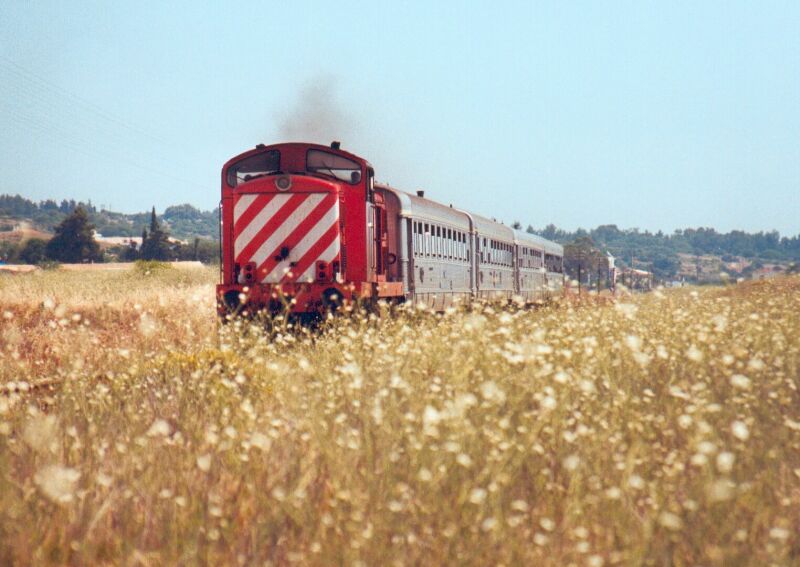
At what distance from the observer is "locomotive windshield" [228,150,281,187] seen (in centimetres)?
1403

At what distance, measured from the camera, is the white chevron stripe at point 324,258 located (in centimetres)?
1343

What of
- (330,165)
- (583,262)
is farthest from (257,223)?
(583,262)

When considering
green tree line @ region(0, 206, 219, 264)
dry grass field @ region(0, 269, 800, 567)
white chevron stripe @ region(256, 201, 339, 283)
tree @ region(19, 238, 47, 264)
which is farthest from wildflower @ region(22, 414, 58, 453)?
tree @ region(19, 238, 47, 264)

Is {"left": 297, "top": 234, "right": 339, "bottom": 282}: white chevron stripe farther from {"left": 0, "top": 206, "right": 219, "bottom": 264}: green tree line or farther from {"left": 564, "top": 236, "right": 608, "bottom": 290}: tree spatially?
{"left": 0, "top": 206, "right": 219, "bottom": 264}: green tree line

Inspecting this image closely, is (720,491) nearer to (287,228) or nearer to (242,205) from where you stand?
(287,228)

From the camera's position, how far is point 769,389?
Result: 6.30m

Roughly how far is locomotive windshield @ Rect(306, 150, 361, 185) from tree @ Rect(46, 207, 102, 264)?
9565 centimetres

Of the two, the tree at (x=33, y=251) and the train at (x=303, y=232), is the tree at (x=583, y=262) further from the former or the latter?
the tree at (x=33, y=251)

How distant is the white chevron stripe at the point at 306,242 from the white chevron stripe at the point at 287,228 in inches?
1.9

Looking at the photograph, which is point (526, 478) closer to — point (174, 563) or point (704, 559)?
point (704, 559)

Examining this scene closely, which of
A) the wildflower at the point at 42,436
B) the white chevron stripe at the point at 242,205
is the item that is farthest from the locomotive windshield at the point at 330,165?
the wildflower at the point at 42,436

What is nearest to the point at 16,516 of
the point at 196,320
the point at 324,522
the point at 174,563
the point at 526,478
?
the point at 174,563

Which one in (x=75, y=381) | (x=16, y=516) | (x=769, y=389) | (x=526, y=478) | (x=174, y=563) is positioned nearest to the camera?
(x=174, y=563)

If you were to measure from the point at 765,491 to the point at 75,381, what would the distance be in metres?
5.15
